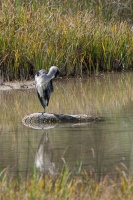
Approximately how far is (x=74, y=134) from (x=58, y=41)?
6046 mm

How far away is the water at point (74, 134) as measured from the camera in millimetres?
6719

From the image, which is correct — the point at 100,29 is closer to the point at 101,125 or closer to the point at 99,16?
the point at 99,16

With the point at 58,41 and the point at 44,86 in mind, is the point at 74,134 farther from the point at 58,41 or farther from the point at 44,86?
the point at 58,41

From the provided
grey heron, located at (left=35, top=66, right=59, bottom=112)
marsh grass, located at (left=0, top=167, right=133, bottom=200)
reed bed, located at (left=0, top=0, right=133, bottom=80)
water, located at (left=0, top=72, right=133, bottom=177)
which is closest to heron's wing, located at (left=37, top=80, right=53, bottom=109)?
grey heron, located at (left=35, top=66, right=59, bottom=112)

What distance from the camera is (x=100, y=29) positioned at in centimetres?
1484

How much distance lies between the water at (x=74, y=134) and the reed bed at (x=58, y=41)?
32.9 inches

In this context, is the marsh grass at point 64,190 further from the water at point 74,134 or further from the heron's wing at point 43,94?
the heron's wing at point 43,94

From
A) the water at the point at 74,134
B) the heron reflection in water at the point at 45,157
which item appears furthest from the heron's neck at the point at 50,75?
the heron reflection in water at the point at 45,157

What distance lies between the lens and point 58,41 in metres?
14.2

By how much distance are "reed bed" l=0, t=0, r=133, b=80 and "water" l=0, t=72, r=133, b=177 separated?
0.84 m

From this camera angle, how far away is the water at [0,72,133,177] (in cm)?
672

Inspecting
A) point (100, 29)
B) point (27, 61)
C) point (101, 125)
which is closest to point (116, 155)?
point (101, 125)

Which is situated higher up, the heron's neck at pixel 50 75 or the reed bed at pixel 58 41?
the heron's neck at pixel 50 75

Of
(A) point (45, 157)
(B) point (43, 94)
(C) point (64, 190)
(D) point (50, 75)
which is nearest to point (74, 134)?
(A) point (45, 157)
